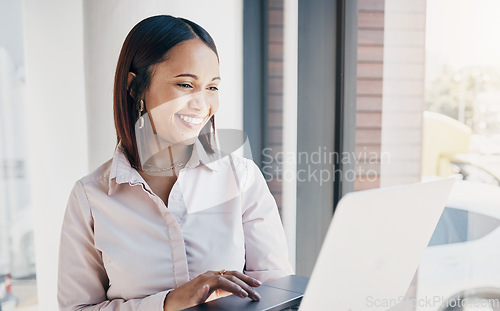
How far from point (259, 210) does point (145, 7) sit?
161 cm

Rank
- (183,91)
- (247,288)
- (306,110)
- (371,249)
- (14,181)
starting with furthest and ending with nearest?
(14,181) → (306,110) → (183,91) → (247,288) → (371,249)

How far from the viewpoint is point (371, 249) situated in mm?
756

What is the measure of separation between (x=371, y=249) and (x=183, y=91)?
798 millimetres

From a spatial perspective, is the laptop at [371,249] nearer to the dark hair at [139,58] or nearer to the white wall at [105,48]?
the dark hair at [139,58]

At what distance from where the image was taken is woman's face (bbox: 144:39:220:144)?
1350mm

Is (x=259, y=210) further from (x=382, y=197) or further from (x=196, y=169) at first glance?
(x=382, y=197)

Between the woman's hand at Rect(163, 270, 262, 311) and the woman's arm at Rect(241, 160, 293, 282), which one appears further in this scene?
the woman's arm at Rect(241, 160, 293, 282)

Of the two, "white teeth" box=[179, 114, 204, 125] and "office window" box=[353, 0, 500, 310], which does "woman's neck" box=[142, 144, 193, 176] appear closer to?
"white teeth" box=[179, 114, 204, 125]

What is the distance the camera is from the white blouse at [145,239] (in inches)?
49.6

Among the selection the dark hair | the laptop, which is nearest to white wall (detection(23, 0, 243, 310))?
the dark hair

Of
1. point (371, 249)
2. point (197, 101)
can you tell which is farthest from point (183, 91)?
point (371, 249)

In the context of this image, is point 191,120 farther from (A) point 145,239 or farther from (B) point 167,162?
(A) point 145,239

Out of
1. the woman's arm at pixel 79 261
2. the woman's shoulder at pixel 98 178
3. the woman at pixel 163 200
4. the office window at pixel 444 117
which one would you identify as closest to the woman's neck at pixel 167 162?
the woman at pixel 163 200

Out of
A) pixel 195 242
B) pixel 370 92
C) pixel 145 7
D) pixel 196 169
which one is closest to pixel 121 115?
pixel 196 169
